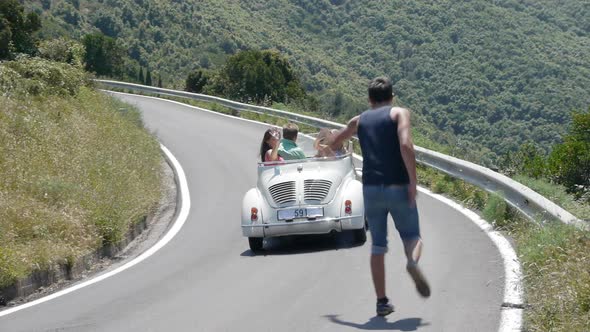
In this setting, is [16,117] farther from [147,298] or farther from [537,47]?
[537,47]

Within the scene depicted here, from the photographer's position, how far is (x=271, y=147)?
13.4 meters

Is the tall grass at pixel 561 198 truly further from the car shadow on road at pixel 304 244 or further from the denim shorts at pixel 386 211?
the denim shorts at pixel 386 211

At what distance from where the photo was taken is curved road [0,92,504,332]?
828 cm

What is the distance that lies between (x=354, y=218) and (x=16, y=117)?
8570 mm

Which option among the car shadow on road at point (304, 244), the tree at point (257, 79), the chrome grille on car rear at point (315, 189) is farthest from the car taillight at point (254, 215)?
the tree at point (257, 79)

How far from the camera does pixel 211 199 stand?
57.3ft

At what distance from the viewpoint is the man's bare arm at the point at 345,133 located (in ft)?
27.0

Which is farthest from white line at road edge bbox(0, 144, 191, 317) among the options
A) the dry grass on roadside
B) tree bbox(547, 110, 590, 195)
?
tree bbox(547, 110, 590, 195)

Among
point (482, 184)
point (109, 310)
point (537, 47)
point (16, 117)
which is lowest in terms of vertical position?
point (109, 310)

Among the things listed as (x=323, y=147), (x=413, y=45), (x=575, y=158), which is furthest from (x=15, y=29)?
(x=413, y=45)

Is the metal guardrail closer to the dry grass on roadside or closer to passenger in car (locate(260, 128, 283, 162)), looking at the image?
the dry grass on roadside

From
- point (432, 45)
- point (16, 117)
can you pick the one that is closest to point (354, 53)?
point (432, 45)

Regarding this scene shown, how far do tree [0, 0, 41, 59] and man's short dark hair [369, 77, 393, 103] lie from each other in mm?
20472

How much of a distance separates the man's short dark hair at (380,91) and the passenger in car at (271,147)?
17.3ft
